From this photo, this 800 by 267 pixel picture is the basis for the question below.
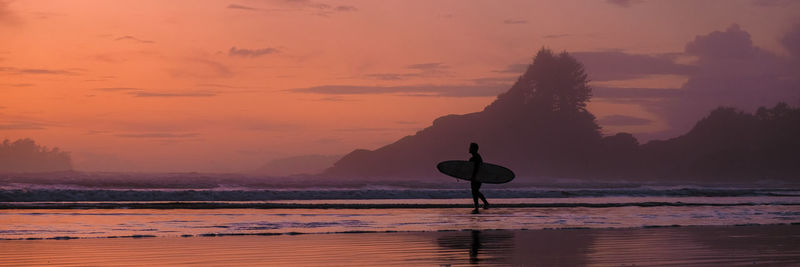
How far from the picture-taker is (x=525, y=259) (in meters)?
14.1

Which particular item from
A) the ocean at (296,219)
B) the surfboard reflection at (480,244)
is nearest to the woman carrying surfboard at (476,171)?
the ocean at (296,219)

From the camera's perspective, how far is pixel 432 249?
1570 centimetres

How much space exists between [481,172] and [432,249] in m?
16.0

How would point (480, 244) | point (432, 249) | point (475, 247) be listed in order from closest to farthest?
point (432, 249)
point (475, 247)
point (480, 244)

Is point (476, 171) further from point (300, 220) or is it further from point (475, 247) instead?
point (475, 247)

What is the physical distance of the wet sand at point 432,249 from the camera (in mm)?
13766

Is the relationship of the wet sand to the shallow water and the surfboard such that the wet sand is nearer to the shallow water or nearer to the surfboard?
the shallow water

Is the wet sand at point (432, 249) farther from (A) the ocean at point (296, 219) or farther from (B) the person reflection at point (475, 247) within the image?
(A) the ocean at point (296, 219)

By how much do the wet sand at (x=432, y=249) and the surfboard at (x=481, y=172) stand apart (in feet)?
37.4

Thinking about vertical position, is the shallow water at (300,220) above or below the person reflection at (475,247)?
below

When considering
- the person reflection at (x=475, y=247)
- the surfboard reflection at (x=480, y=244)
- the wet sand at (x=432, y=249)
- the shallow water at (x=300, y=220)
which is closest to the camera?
the wet sand at (x=432, y=249)

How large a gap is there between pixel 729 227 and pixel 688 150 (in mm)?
139611

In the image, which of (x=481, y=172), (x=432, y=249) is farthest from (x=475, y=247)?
(x=481, y=172)

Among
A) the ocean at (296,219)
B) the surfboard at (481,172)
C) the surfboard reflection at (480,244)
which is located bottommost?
A: the ocean at (296,219)
